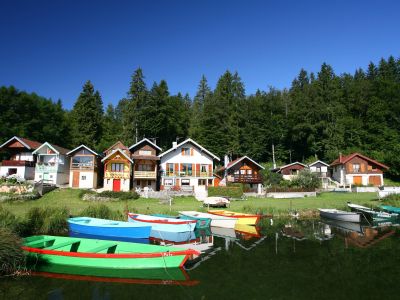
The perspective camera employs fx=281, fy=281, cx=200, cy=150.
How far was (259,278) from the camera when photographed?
1198cm

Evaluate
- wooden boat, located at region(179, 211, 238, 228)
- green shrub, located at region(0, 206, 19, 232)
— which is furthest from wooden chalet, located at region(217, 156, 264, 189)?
green shrub, located at region(0, 206, 19, 232)

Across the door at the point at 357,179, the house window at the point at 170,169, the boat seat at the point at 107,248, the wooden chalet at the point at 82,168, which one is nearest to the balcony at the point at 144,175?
the house window at the point at 170,169

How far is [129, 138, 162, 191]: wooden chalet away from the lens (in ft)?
145

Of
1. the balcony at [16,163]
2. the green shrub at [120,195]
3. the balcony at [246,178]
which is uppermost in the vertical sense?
the balcony at [16,163]

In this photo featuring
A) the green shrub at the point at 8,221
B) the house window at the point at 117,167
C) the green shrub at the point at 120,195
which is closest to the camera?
the green shrub at the point at 8,221

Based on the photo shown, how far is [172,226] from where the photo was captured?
20078 mm

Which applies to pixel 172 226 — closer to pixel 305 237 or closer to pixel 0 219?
pixel 305 237

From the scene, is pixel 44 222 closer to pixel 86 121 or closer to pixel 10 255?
pixel 10 255

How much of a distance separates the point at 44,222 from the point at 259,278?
16.1m

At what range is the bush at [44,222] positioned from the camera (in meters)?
19.4

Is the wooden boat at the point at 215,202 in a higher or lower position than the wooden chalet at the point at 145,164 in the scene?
lower

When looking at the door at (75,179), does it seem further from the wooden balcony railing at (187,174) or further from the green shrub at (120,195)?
the wooden balcony railing at (187,174)

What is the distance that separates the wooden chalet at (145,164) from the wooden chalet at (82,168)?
635 cm

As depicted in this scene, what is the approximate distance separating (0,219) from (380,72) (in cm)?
9246
